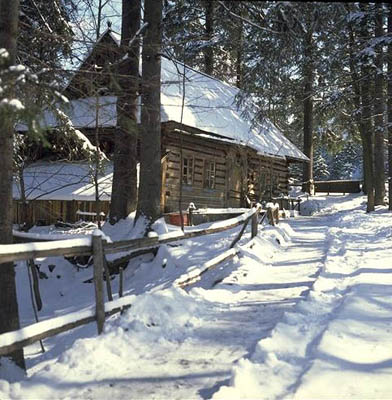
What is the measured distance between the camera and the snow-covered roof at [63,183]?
17141mm

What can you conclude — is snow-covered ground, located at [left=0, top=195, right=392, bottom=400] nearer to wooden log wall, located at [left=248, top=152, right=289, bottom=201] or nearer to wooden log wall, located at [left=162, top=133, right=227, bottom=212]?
wooden log wall, located at [left=162, top=133, right=227, bottom=212]

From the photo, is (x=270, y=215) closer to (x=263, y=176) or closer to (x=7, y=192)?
(x=263, y=176)

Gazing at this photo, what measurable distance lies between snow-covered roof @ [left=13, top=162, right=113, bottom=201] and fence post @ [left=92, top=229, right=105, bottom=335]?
1052 centimetres

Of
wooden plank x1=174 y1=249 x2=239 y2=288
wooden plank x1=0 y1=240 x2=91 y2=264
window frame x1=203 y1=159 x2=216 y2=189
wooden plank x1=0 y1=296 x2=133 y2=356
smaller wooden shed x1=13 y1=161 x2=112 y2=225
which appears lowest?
wooden plank x1=0 y1=296 x2=133 y2=356

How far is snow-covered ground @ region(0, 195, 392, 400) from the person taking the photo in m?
4.16

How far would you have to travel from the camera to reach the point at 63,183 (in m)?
18.3

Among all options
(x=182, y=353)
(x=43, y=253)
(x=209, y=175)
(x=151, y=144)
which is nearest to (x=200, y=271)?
(x=182, y=353)

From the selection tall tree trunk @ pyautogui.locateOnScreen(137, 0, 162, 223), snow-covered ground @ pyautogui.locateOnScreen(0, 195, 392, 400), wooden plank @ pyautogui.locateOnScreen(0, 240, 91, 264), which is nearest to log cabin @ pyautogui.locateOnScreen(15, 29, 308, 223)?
tall tree trunk @ pyautogui.locateOnScreen(137, 0, 162, 223)

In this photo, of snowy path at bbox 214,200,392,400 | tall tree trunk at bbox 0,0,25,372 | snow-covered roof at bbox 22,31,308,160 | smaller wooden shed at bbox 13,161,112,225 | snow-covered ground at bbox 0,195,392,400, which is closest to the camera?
snowy path at bbox 214,200,392,400

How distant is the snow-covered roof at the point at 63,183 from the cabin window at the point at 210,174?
5556mm

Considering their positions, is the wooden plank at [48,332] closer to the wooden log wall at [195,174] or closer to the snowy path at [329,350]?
the snowy path at [329,350]

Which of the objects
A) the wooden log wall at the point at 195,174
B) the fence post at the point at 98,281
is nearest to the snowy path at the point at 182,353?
the fence post at the point at 98,281

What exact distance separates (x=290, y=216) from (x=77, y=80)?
67.9ft

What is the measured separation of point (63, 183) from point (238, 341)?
14219mm
